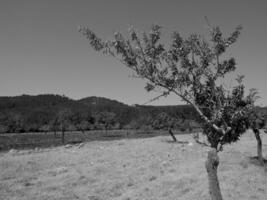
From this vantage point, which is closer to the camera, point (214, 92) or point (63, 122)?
point (214, 92)

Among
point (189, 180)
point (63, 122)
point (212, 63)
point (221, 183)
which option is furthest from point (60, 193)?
point (63, 122)

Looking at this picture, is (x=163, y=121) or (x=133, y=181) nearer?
(x=133, y=181)

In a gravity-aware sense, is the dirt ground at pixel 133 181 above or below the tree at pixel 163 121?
below

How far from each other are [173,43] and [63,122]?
250ft

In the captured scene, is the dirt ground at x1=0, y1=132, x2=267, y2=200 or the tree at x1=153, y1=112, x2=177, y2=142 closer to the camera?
the dirt ground at x1=0, y1=132, x2=267, y2=200

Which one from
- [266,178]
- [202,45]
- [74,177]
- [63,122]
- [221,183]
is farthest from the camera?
[63,122]

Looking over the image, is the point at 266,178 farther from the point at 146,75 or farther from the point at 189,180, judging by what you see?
the point at 146,75

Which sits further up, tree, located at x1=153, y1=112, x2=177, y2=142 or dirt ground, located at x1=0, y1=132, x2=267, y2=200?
tree, located at x1=153, y1=112, x2=177, y2=142

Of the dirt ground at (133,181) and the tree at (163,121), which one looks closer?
the dirt ground at (133,181)

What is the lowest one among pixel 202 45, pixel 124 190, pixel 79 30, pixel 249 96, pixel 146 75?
pixel 124 190

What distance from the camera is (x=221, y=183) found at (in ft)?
56.3

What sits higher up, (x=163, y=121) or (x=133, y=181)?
(x=163, y=121)

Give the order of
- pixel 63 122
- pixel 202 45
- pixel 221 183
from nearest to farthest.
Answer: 1. pixel 202 45
2. pixel 221 183
3. pixel 63 122

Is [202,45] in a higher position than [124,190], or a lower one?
higher
